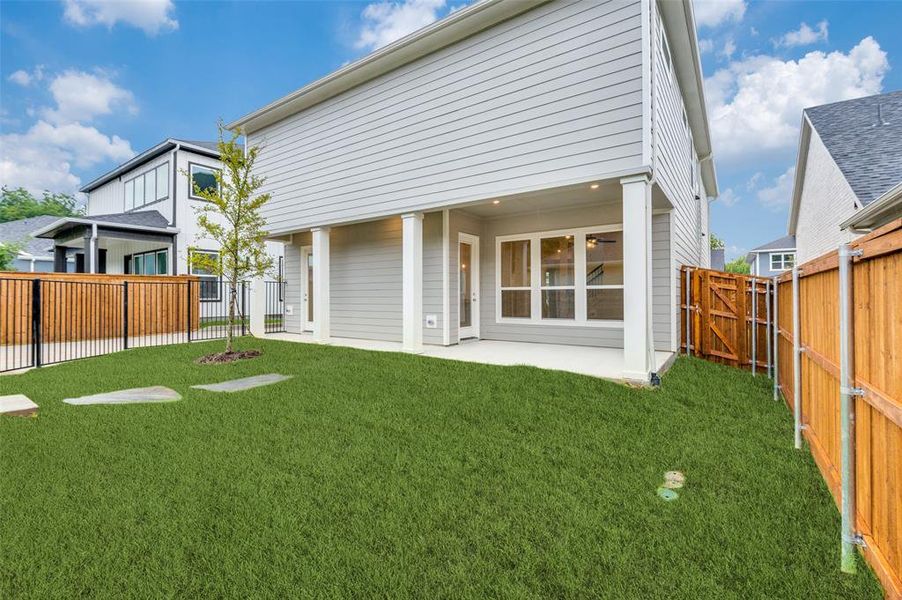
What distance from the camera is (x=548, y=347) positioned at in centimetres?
746

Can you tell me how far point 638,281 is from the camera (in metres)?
4.84

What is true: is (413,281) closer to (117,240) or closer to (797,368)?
(797,368)

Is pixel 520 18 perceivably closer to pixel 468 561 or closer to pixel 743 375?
pixel 743 375

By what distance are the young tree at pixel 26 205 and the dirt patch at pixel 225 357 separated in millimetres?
34201

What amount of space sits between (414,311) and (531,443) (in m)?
4.25

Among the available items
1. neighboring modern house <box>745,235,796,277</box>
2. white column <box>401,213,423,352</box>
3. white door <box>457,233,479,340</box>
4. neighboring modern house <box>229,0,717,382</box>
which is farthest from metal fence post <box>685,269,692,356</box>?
neighboring modern house <box>745,235,796,277</box>

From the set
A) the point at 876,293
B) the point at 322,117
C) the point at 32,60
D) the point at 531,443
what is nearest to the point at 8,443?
the point at 531,443

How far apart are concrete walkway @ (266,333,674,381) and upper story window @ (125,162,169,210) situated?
10196 mm

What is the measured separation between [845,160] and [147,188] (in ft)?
71.6

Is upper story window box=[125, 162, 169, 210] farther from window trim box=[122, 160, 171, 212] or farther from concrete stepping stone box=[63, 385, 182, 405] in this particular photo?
concrete stepping stone box=[63, 385, 182, 405]

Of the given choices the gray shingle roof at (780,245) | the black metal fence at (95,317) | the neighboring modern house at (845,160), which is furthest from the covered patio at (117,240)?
the gray shingle roof at (780,245)

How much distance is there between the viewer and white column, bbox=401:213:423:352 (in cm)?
718

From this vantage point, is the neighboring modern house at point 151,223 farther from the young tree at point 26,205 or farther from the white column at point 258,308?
the young tree at point 26,205

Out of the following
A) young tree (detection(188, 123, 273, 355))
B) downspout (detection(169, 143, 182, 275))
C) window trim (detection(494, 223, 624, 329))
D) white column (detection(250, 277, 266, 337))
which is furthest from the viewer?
downspout (detection(169, 143, 182, 275))
